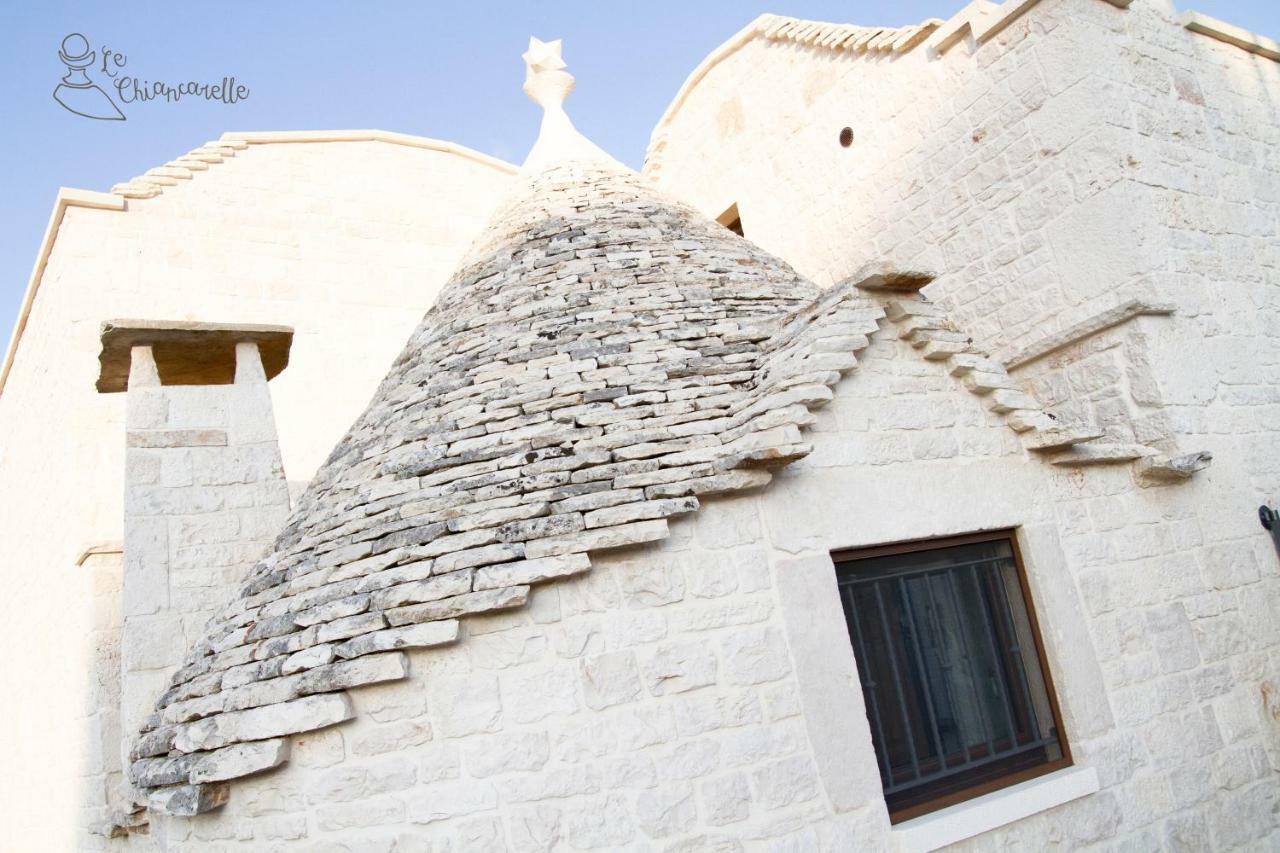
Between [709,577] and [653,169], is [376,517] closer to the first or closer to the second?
[709,577]

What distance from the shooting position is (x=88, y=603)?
6598 millimetres

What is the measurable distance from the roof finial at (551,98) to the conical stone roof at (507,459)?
5.55 feet

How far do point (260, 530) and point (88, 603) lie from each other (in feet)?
6.40

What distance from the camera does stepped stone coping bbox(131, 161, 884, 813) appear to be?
377 centimetres

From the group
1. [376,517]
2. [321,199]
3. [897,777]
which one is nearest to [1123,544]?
[897,777]

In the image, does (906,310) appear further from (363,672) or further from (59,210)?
(59,210)

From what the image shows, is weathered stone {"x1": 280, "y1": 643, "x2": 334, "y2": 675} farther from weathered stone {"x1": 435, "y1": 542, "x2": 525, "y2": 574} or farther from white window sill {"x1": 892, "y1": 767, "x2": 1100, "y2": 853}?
white window sill {"x1": 892, "y1": 767, "x2": 1100, "y2": 853}

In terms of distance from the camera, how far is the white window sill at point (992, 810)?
13.1ft

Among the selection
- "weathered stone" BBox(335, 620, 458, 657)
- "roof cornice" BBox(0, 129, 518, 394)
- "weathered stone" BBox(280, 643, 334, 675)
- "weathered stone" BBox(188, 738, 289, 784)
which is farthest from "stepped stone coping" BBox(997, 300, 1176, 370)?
"roof cornice" BBox(0, 129, 518, 394)

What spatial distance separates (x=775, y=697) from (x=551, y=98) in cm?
574

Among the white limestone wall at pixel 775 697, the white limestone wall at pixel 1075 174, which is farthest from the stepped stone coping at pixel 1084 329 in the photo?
the white limestone wall at pixel 775 697

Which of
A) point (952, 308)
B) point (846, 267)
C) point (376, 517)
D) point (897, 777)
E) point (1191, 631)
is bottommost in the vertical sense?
point (897, 777)

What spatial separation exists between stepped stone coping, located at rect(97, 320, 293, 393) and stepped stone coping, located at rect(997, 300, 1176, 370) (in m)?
5.01

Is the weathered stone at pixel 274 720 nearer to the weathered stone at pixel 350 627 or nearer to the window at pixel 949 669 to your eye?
the weathered stone at pixel 350 627
